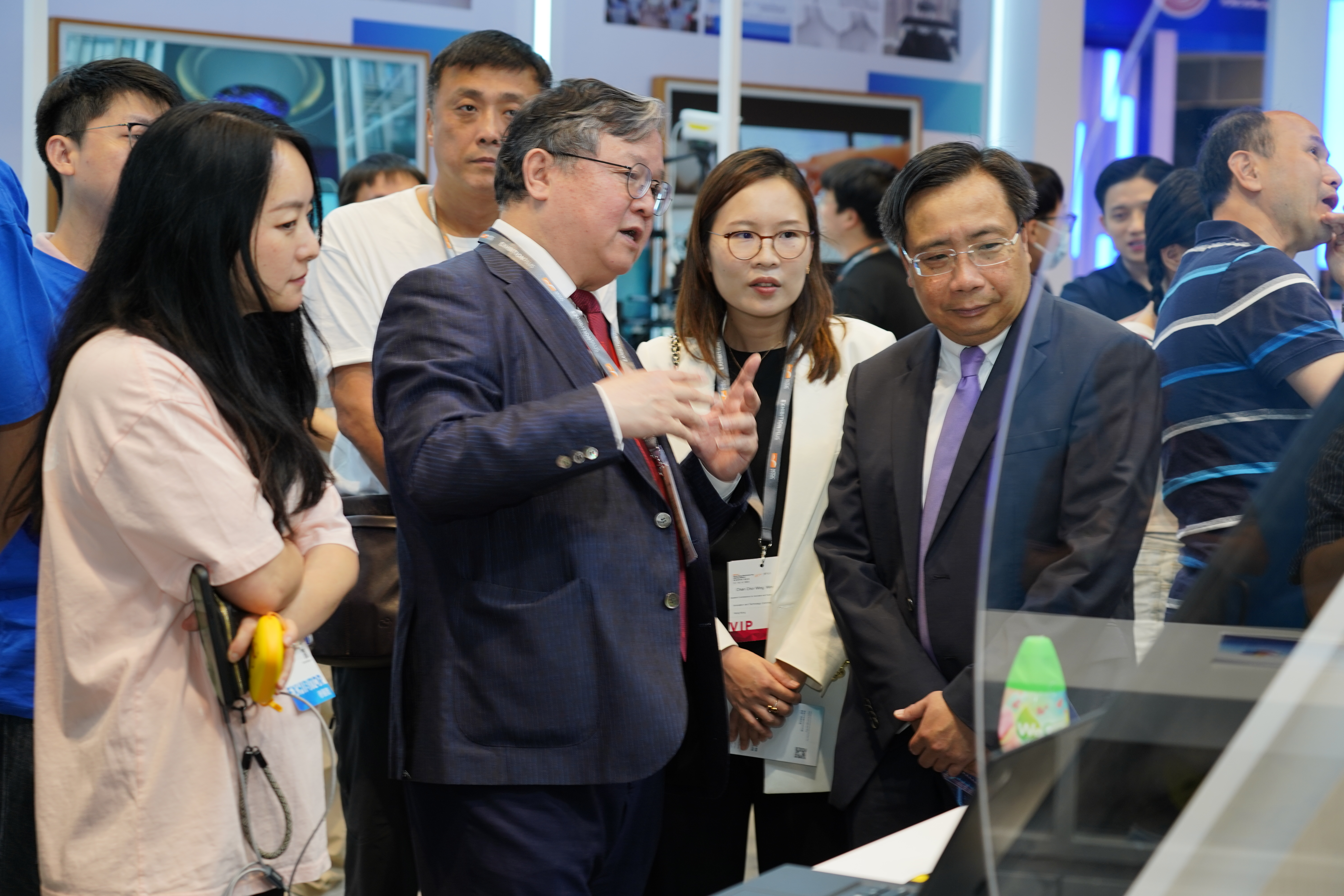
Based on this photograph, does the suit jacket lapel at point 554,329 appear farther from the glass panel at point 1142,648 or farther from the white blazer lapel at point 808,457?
the glass panel at point 1142,648

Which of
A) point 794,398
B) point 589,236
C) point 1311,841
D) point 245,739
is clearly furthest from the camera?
point 794,398

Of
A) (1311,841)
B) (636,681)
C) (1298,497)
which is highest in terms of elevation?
(1298,497)

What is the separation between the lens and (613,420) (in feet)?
4.53

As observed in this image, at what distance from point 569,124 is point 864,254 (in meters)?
2.24

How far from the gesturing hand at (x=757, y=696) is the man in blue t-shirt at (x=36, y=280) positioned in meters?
1.06

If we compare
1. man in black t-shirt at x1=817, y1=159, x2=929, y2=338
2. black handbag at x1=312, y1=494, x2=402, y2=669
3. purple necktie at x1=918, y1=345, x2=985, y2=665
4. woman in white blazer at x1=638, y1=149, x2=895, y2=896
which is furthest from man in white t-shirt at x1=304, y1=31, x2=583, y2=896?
man in black t-shirt at x1=817, y1=159, x2=929, y2=338

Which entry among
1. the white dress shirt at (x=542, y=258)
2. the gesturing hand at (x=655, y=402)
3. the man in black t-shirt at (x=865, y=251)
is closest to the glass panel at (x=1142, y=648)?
the gesturing hand at (x=655, y=402)

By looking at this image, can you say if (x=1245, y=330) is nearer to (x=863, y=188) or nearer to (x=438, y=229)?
(x=438, y=229)

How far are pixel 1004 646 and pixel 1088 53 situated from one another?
0.35 metres

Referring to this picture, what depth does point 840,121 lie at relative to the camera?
17.6ft

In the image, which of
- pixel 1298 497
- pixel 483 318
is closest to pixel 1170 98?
pixel 1298 497

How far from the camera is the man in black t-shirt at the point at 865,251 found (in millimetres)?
3602

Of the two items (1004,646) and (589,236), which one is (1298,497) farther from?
(589,236)

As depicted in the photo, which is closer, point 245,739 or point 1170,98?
point 1170,98
